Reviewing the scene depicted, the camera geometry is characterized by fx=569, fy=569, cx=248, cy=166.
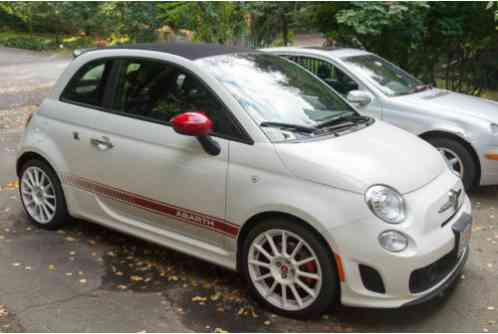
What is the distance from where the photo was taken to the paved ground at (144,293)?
3.71 meters

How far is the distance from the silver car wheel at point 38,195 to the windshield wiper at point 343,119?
99.2 inches

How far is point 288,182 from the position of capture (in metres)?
3.63

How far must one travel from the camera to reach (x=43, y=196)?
17.0 feet

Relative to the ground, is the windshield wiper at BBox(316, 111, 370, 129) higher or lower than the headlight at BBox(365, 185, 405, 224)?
higher

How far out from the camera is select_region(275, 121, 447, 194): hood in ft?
11.6

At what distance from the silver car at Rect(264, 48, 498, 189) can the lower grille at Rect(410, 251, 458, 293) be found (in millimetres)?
2106

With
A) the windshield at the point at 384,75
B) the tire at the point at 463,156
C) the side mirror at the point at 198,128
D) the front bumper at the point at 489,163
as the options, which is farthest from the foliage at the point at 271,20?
the side mirror at the point at 198,128

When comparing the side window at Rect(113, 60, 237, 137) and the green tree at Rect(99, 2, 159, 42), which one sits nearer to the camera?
the side window at Rect(113, 60, 237, 137)

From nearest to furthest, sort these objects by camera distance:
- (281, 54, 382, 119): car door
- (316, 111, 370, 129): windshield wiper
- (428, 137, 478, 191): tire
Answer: (316, 111, 370, 129): windshield wiper
(428, 137, 478, 191): tire
(281, 54, 382, 119): car door

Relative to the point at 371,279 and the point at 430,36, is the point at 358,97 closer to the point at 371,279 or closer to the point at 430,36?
the point at 371,279

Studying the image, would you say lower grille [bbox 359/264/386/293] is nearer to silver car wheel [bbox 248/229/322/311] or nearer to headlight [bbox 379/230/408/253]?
headlight [bbox 379/230/408/253]

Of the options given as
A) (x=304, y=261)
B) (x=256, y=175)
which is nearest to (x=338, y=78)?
(x=256, y=175)

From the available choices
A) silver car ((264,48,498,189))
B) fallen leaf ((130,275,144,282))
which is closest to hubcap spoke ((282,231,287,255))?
fallen leaf ((130,275,144,282))

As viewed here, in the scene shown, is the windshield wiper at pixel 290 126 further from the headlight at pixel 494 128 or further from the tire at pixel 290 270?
the headlight at pixel 494 128
